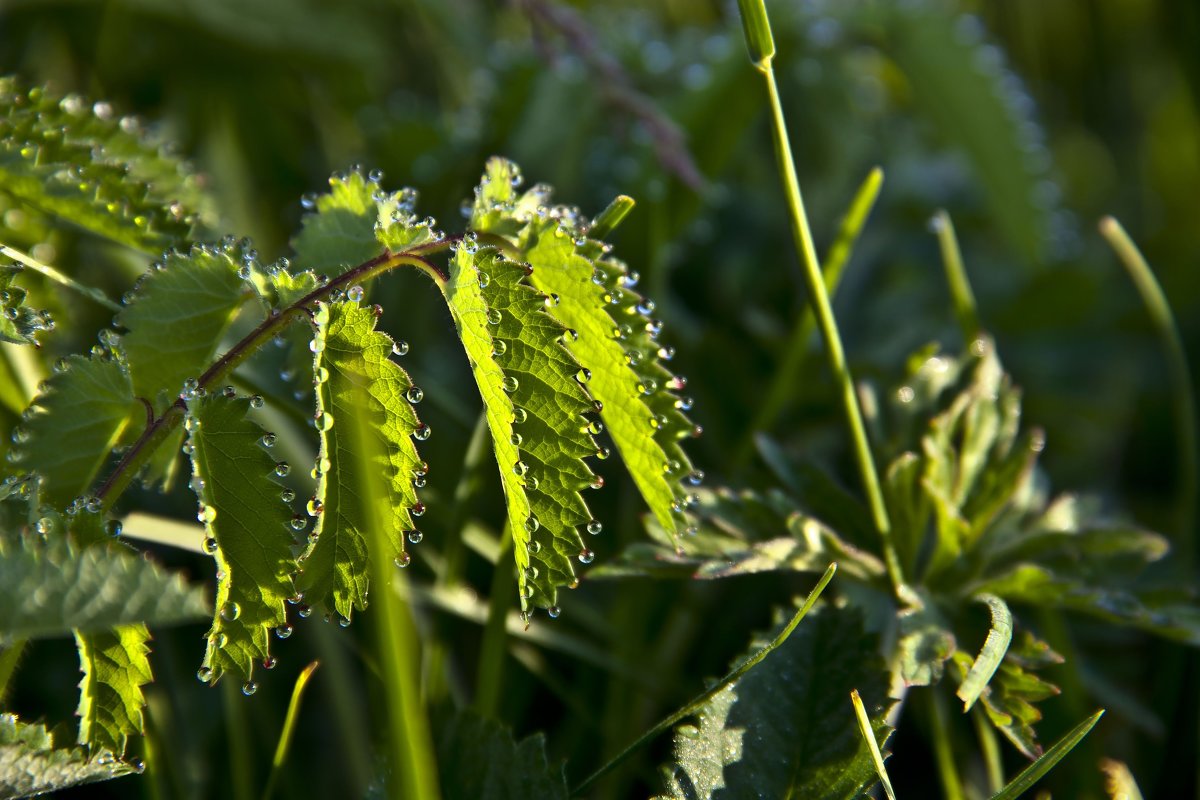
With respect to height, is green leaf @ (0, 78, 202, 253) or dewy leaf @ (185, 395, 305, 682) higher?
green leaf @ (0, 78, 202, 253)

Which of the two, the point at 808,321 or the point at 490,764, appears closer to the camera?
the point at 490,764

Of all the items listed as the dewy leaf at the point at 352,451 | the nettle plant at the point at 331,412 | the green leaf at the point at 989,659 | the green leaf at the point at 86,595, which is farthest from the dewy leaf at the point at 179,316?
the green leaf at the point at 989,659

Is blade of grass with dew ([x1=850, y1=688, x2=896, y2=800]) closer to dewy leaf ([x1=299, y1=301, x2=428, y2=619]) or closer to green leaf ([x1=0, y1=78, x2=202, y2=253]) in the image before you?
dewy leaf ([x1=299, y1=301, x2=428, y2=619])

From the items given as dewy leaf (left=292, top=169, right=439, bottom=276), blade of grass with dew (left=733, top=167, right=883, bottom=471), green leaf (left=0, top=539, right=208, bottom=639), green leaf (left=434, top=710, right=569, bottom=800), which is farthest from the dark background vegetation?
green leaf (left=0, top=539, right=208, bottom=639)

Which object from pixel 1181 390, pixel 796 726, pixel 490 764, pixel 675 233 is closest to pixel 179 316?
pixel 490 764

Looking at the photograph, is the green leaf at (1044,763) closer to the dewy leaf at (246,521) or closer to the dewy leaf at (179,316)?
the dewy leaf at (246,521)

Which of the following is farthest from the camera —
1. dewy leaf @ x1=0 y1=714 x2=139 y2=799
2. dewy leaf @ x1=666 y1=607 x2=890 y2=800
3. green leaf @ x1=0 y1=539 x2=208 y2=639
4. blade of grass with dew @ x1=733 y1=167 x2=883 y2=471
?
blade of grass with dew @ x1=733 y1=167 x2=883 y2=471

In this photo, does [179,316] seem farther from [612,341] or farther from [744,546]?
[744,546]
